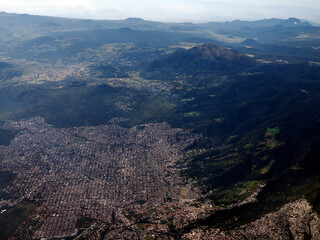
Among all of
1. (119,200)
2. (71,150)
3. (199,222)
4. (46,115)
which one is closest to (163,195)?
(119,200)

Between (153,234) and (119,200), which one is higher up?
(153,234)

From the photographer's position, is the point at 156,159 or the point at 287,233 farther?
the point at 156,159

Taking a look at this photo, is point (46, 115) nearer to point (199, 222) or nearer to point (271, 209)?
point (199, 222)

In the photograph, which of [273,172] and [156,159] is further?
[156,159]

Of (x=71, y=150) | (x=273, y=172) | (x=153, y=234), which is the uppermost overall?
(x=273, y=172)

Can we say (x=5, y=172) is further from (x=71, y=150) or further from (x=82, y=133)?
(x=82, y=133)

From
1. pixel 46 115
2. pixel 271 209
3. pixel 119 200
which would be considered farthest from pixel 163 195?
pixel 46 115

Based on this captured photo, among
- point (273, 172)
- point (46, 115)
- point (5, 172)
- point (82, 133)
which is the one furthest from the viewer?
point (46, 115)

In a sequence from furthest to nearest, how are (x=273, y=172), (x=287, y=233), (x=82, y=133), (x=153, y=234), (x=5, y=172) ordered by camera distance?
1. (x=82, y=133)
2. (x=5, y=172)
3. (x=273, y=172)
4. (x=153, y=234)
5. (x=287, y=233)

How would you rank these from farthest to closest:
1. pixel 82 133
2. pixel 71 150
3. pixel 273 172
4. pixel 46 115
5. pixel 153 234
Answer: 1. pixel 46 115
2. pixel 82 133
3. pixel 71 150
4. pixel 273 172
5. pixel 153 234
